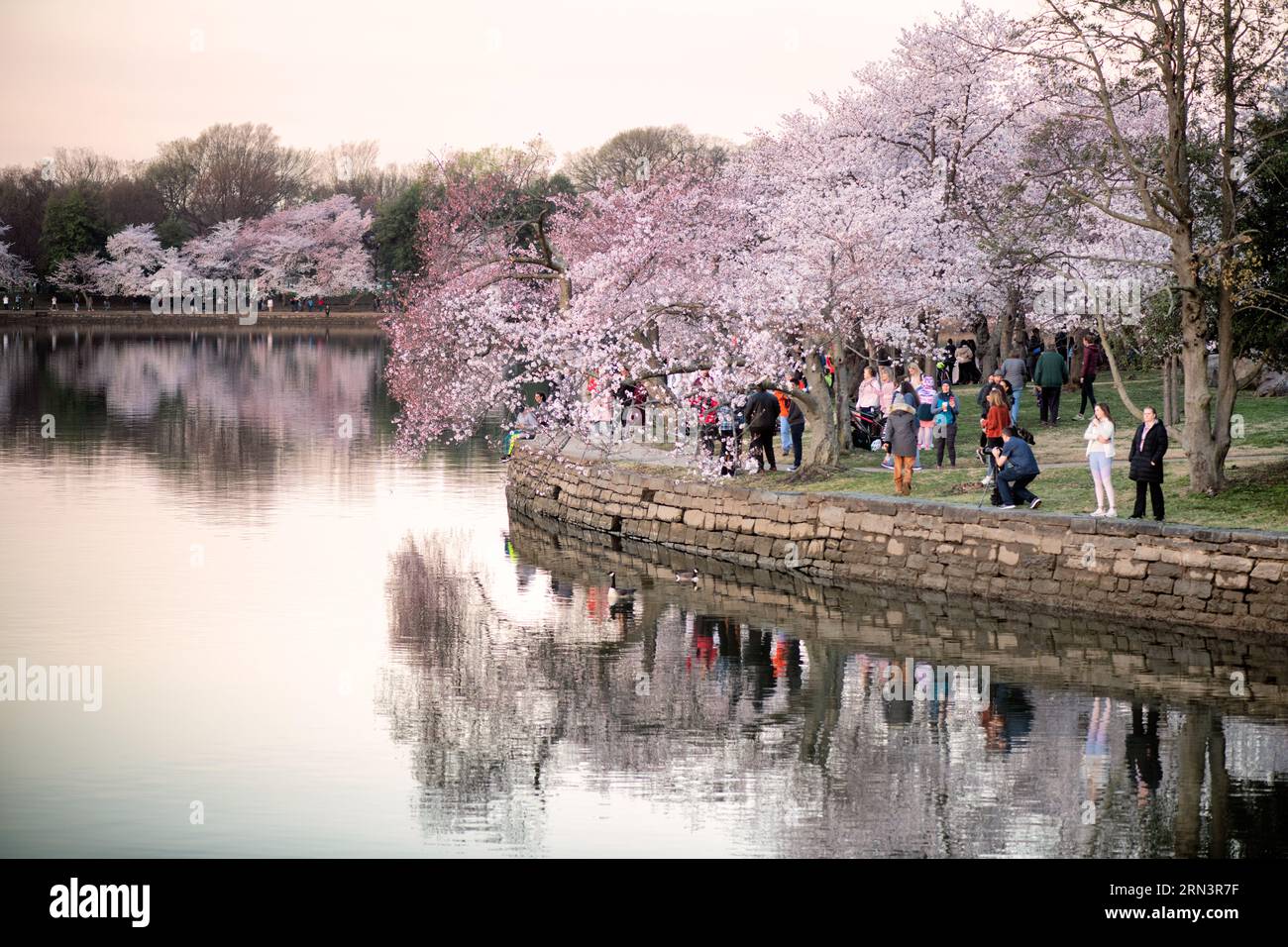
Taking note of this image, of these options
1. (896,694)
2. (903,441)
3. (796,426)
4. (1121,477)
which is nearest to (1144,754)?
(896,694)

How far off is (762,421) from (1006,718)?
40.1ft

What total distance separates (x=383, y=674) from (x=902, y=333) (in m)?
→ 14.8

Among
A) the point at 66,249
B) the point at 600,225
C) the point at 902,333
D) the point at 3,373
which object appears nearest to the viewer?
the point at 902,333

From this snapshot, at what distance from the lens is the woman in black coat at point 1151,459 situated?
809 inches

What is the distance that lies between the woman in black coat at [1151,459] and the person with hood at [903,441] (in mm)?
3962

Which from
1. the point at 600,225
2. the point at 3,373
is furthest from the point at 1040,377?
the point at 3,373

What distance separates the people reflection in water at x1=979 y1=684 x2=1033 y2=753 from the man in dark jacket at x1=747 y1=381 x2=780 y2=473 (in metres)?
Answer: 10.9

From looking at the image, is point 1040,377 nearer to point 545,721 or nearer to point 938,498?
point 938,498

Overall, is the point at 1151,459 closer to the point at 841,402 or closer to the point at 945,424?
the point at 945,424

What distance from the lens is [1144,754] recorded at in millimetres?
14484

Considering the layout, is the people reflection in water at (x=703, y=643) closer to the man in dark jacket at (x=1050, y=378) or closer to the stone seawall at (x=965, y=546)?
the stone seawall at (x=965, y=546)

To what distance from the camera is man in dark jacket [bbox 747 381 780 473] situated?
2726 cm

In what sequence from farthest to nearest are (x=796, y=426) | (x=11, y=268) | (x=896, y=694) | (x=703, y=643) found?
(x=11, y=268) → (x=796, y=426) → (x=703, y=643) → (x=896, y=694)

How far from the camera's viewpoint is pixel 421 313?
35938 millimetres
